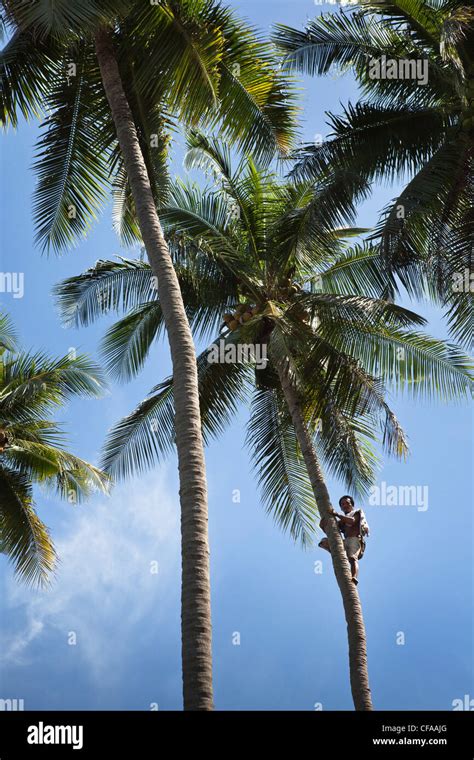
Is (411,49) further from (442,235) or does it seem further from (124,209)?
(124,209)

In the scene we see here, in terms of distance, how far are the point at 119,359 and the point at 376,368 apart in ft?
18.3

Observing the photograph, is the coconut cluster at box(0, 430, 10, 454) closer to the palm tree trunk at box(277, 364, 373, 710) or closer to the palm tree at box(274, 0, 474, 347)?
the palm tree trunk at box(277, 364, 373, 710)

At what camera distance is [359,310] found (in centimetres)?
1574

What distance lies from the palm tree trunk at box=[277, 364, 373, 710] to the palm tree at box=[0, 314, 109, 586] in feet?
20.1

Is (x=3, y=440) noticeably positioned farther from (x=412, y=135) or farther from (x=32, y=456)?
(x=412, y=135)

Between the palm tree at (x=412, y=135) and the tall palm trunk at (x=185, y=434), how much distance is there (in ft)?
11.8

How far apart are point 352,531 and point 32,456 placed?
871 cm

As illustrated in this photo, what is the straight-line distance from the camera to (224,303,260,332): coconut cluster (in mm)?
16420

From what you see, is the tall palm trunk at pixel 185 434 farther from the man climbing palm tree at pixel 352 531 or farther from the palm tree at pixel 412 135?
the man climbing palm tree at pixel 352 531

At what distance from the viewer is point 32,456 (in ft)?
→ 66.7

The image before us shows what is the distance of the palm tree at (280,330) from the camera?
15.7 meters

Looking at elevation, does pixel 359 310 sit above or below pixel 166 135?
below
